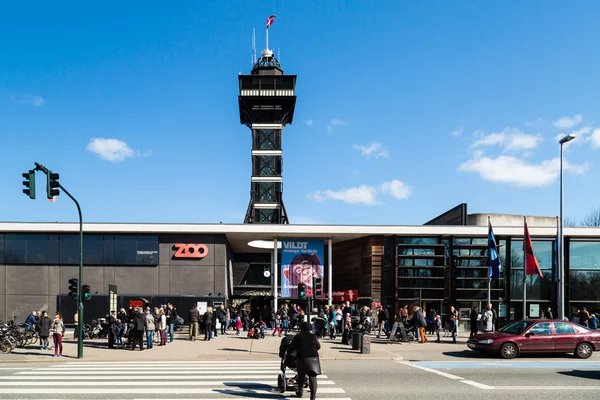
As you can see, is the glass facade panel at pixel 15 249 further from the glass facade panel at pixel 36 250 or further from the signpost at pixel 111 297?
the signpost at pixel 111 297

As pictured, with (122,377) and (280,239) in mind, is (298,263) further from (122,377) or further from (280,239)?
(122,377)

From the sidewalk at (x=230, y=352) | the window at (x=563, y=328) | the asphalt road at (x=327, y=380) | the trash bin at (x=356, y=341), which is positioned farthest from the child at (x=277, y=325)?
the window at (x=563, y=328)

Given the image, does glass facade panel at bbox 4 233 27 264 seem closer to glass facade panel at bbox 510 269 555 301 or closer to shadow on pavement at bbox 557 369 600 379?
shadow on pavement at bbox 557 369 600 379

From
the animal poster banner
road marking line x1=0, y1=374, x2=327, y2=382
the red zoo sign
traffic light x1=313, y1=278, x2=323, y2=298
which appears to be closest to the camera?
road marking line x1=0, y1=374, x2=327, y2=382

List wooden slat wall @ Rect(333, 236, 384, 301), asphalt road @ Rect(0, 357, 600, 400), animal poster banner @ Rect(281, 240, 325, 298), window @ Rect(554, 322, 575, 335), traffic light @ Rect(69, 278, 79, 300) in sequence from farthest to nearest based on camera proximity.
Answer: animal poster banner @ Rect(281, 240, 325, 298) → wooden slat wall @ Rect(333, 236, 384, 301) → traffic light @ Rect(69, 278, 79, 300) → window @ Rect(554, 322, 575, 335) → asphalt road @ Rect(0, 357, 600, 400)

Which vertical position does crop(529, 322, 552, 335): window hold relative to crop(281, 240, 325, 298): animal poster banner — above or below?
below

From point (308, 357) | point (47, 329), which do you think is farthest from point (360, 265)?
point (308, 357)

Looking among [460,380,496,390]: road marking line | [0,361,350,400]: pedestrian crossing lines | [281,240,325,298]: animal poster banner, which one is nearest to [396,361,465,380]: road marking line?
[460,380,496,390]: road marking line

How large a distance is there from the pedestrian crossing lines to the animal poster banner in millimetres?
19243

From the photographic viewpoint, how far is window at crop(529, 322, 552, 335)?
62.7 feet

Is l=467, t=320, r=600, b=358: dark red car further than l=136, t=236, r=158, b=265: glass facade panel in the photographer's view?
No

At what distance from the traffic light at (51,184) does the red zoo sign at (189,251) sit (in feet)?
53.5

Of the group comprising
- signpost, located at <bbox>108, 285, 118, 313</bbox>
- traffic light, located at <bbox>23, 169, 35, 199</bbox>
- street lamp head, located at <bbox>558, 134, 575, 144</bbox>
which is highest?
street lamp head, located at <bbox>558, 134, 575, 144</bbox>

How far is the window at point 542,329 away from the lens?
1911cm
